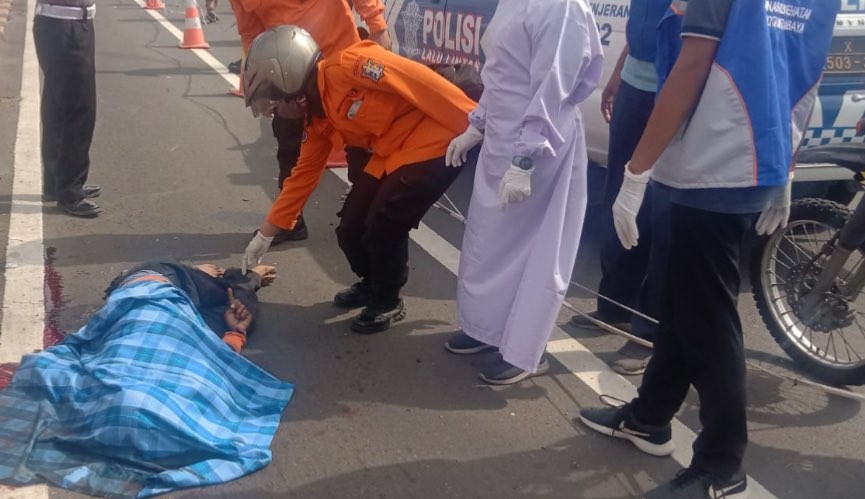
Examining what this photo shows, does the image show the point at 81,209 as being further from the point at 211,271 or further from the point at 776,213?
the point at 776,213

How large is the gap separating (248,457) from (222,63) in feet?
26.5

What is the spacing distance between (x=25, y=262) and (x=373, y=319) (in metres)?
2.00

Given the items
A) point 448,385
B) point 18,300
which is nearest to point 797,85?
point 448,385

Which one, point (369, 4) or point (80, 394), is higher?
point (369, 4)

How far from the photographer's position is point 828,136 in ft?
13.9

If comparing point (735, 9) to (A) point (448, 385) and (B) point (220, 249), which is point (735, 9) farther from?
(B) point (220, 249)

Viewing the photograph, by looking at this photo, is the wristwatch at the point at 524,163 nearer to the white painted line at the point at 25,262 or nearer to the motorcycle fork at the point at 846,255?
the motorcycle fork at the point at 846,255

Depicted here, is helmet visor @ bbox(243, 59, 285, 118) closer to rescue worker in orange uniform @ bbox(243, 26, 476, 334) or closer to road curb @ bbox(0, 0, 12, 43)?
rescue worker in orange uniform @ bbox(243, 26, 476, 334)

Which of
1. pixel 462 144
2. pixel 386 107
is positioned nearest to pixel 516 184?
pixel 462 144

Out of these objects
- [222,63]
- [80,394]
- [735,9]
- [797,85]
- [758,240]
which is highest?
[735,9]

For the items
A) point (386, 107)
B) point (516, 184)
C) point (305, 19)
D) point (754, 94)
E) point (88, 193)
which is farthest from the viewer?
point (88, 193)

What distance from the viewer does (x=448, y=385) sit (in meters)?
3.49

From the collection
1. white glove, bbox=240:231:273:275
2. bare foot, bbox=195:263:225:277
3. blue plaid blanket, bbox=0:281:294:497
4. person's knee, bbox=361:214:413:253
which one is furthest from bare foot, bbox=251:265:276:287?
blue plaid blanket, bbox=0:281:294:497

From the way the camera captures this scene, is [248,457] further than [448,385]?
No
